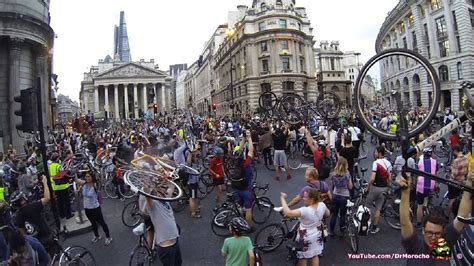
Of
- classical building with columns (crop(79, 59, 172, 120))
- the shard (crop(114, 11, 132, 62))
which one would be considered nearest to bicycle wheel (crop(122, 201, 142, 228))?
classical building with columns (crop(79, 59, 172, 120))

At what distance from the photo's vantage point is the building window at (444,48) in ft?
149

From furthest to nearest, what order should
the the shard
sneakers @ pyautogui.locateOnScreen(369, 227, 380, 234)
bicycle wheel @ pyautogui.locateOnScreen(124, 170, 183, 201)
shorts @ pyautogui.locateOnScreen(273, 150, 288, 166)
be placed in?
1. the the shard
2. shorts @ pyautogui.locateOnScreen(273, 150, 288, 166)
3. sneakers @ pyautogui.locateOnScreen(369, 227, 380, 234)
4. bicycle wheel @ pyautogui.locateOnScreen(124, 170, 183, 201)

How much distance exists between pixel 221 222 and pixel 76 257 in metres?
3.27

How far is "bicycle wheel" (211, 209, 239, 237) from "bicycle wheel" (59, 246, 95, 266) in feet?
9.07

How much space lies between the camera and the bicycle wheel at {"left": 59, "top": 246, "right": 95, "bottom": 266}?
593cm

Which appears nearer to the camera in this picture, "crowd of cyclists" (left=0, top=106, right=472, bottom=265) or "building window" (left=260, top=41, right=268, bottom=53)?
"crowd of cyclists" (left=0, top=106, right=472, bottom=265)

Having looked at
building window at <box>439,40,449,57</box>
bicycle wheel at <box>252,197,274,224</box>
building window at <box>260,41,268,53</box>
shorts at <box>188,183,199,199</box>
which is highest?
building window at <box>260,41,268,53</box>

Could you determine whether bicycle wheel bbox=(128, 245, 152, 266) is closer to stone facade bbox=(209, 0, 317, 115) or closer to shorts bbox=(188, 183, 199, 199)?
shorts bbox=(188, 183, 199, 199)

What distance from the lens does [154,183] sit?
18.0 ft

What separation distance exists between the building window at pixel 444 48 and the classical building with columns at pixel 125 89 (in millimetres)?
71675

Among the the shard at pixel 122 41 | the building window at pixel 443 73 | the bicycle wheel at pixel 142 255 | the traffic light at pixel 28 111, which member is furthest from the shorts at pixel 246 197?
the the shard at pixel 122 41

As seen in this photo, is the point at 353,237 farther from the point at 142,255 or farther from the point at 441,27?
the point at 441,27

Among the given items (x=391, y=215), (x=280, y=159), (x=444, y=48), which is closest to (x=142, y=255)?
(x=391, y=215)

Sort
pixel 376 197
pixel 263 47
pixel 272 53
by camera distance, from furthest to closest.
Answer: pixel 263 47 < pixel 272 53 < pixel 376 197
